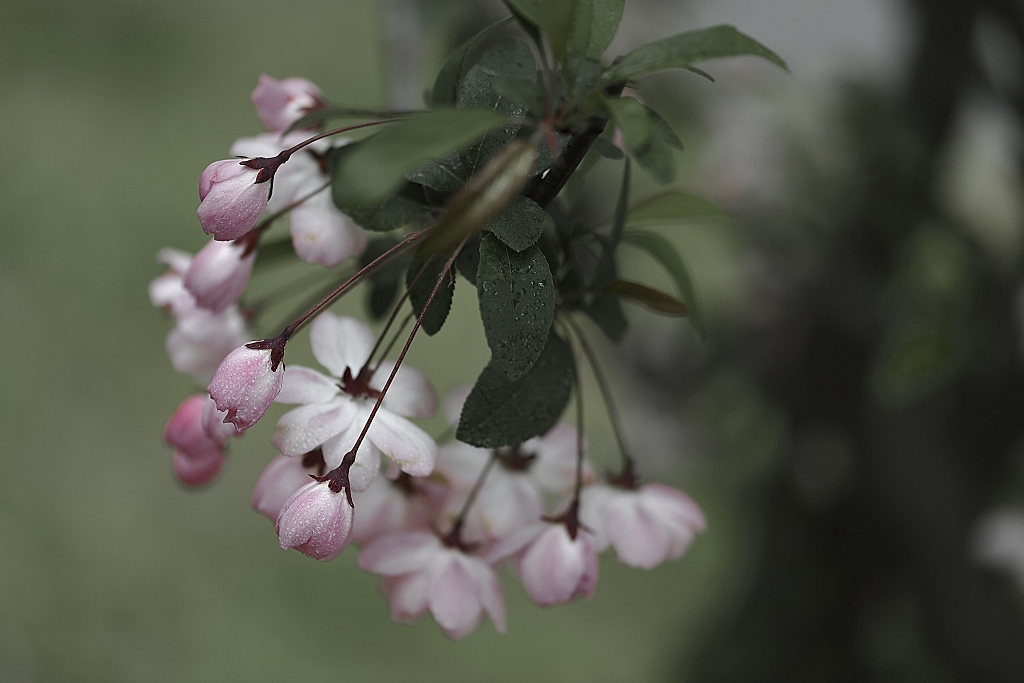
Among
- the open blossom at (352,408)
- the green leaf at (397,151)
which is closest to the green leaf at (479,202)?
the green leaf at (397,151)

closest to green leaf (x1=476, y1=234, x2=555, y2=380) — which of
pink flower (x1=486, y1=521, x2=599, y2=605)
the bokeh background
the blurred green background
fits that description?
pink flower (x1=486, y1=521, x2=599, y2=605)

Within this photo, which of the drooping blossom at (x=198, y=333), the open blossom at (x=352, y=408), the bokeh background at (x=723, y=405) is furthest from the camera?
the bokeh background at (x=723, y=405)

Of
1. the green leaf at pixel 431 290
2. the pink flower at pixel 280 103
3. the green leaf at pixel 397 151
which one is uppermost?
the green leaf at pixel 397 151

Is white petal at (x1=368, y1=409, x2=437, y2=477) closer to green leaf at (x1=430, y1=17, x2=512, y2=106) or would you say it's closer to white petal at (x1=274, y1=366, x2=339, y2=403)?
white petal at (x1=274, y1=366, x2=339, y2=403)

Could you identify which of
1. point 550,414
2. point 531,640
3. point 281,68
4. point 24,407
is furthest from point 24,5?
point 550,414

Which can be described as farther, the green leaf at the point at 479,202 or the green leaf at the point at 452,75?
the green leaf at the point at 452,75

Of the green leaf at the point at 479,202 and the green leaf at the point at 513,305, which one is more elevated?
the green leaf at the point at 479,202

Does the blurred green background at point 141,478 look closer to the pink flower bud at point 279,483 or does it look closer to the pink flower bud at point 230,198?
the pink flower bud at point 279,483
